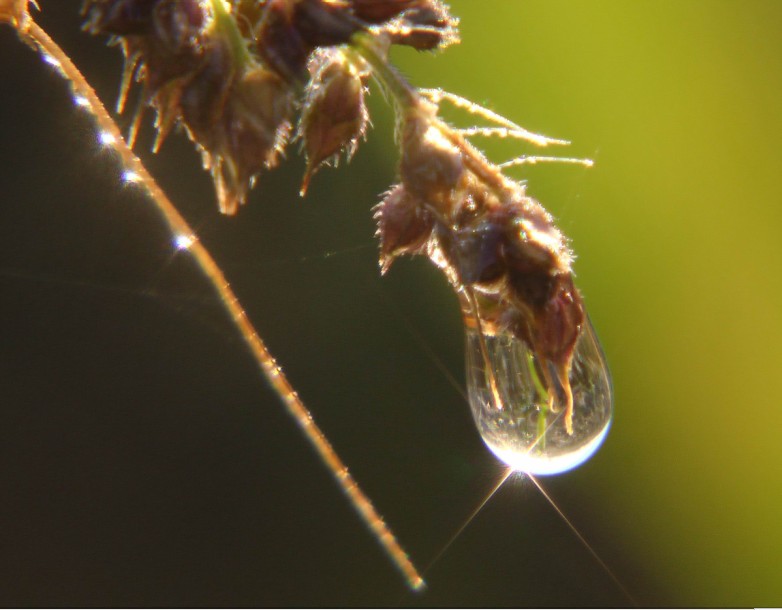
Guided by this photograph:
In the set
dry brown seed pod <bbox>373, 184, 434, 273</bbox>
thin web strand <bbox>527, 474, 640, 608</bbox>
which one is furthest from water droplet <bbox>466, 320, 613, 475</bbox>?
thin web strand <bbox>527, 474, 640, 608</bbox>

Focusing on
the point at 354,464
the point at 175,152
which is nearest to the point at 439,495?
the point at 354,464

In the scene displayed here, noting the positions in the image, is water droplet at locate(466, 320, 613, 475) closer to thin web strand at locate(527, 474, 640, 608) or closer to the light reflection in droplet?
the light reflection in droplet

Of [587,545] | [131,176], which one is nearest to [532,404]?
[131,176]

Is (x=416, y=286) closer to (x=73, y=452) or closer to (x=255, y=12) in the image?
(x=73, y=452)

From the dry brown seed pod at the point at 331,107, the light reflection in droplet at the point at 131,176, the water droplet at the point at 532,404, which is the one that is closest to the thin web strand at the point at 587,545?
the water droplet at the point at 532,404

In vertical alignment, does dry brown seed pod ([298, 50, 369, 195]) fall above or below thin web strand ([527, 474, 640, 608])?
above

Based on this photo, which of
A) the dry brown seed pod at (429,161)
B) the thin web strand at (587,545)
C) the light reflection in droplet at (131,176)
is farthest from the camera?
the thin web strand at (587,545)

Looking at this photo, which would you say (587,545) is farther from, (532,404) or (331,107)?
(331,107)

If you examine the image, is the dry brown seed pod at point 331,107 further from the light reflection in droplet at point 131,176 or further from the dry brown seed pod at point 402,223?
the light reflection in droplet at point 131,176
